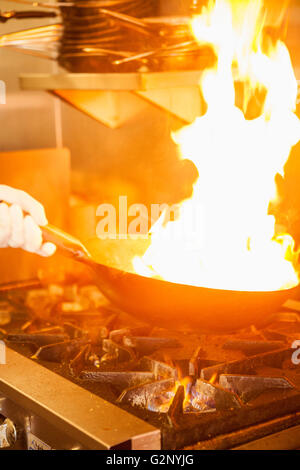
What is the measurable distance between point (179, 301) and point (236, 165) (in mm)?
442

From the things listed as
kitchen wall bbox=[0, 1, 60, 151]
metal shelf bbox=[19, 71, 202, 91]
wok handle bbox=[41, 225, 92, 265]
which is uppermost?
metal shelf bbox=[19, 71, 202, 91]

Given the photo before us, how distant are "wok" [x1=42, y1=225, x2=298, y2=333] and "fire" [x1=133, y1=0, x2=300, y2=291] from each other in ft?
0.30

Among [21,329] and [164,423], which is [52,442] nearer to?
[164,423]

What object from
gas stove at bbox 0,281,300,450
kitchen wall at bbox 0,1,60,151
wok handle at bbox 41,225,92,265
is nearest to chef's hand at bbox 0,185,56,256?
wok handle at bbox 41,225,92,265

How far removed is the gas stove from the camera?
872mm

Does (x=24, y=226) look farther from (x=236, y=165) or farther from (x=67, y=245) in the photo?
(x=236, y=165)

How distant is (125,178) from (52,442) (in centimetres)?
96

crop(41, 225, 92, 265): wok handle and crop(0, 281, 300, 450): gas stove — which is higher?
crop(41, 225, 92, 265): wok handle

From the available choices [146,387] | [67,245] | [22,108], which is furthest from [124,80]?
[22,108]

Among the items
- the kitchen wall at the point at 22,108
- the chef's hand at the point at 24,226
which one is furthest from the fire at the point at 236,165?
the kitchen wall at the point at 22,108

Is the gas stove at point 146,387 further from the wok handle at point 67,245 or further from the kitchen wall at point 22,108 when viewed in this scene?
the kitchen wall at point 22,108

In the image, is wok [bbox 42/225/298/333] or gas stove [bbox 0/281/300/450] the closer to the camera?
gas stove [bbox 0/281/300/450]

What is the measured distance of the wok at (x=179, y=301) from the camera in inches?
41.0

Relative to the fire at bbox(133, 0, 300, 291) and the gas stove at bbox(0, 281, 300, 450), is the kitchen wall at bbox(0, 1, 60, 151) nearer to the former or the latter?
the fire at bbox(133, 0, 300, 291)
